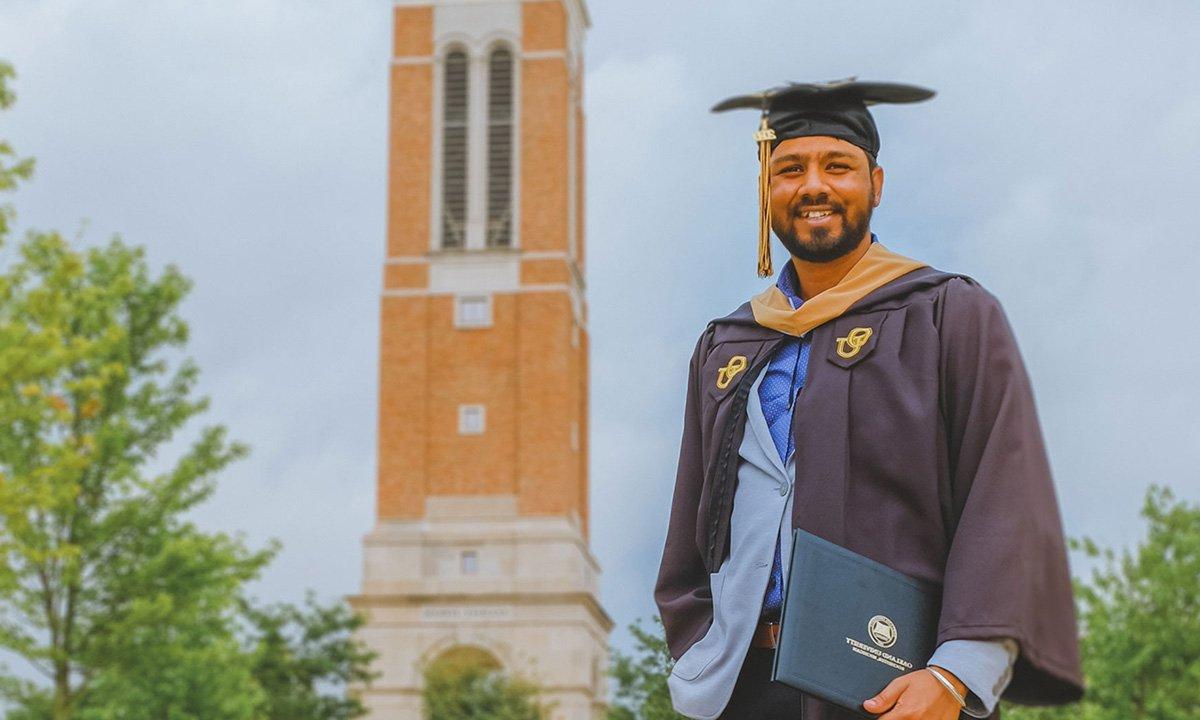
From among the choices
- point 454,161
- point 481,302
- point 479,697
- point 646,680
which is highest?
point 454,161

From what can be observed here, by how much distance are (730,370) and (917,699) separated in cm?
80

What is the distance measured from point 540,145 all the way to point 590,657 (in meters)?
16.3

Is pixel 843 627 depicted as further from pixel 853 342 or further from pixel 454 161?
pixel 454 161

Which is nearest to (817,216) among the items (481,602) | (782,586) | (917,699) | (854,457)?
(854,457)

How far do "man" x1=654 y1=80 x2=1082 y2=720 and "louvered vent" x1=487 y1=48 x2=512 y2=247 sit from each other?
5022cm

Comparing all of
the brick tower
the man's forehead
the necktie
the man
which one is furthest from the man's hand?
the brick tower

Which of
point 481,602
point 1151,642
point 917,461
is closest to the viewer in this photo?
point 917,461

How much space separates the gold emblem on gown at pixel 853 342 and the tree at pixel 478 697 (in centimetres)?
3573

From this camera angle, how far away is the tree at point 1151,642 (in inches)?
725

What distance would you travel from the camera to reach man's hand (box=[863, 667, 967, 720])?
259 centimetres

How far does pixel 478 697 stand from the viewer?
3984cm

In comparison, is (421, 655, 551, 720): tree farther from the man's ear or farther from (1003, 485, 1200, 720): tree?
the man's ear

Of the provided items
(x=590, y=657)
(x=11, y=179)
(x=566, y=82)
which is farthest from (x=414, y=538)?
(x=11, y=179)

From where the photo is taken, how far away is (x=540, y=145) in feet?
174
